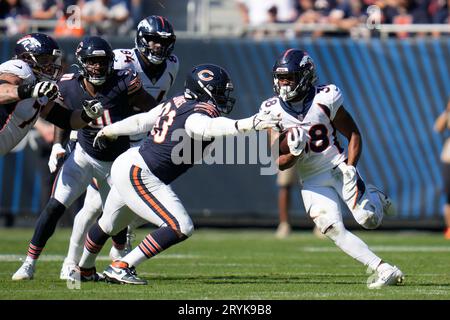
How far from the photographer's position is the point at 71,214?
14445 mm

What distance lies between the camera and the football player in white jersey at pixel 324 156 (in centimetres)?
720

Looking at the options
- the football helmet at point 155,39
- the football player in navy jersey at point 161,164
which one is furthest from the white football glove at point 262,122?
the football helmet at point 155,39

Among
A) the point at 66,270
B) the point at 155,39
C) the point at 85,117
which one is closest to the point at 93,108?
the point at 85,117

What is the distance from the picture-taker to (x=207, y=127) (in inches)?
265

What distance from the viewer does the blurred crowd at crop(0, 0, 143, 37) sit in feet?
48.7

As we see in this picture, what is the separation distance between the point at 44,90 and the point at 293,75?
1846mm

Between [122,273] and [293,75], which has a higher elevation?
[293,75]

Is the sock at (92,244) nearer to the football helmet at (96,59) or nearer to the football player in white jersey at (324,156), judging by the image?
the football helmet at (96,59)

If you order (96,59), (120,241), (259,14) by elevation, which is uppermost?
(259,14)

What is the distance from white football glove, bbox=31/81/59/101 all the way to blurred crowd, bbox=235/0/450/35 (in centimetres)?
797

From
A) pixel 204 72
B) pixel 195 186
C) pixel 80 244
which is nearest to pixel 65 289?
pixel 80 244

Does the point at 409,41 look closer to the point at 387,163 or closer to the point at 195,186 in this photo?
the point at 387,163

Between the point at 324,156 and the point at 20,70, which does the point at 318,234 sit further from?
the point at 20,70

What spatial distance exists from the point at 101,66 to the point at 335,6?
791 cm
